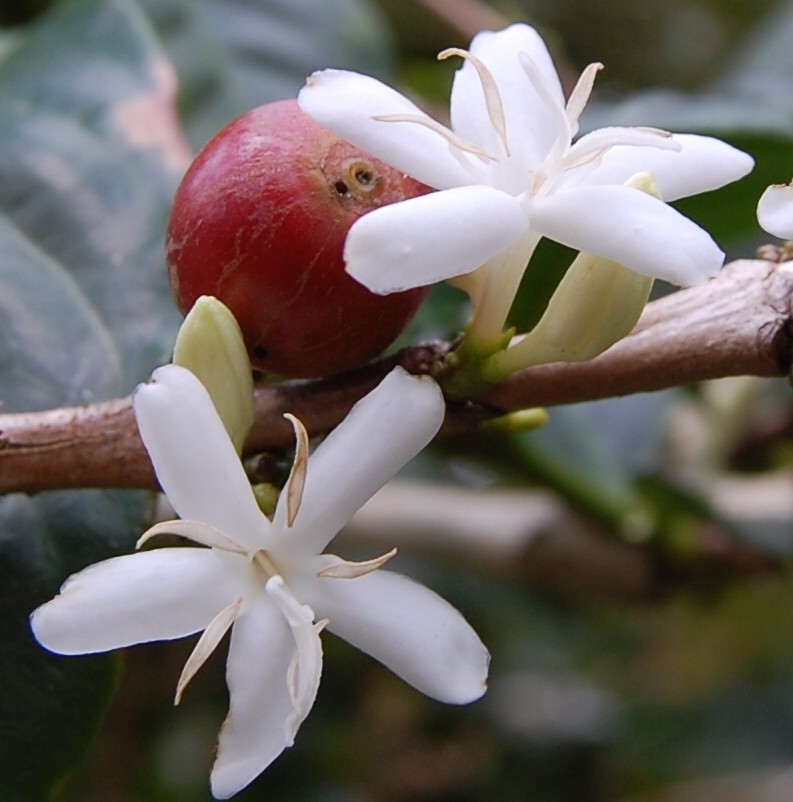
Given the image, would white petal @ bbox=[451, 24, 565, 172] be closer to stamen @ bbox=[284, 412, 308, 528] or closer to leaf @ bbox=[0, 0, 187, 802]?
stamen @ bbox=[284, 412, 308, 528]

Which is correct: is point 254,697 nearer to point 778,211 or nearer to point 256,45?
point 778,211

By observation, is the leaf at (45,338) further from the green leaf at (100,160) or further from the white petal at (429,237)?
the white petal at (429,237)

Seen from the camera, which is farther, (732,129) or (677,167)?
(732,129)

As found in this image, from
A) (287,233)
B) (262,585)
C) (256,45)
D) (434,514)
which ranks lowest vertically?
(434,514)

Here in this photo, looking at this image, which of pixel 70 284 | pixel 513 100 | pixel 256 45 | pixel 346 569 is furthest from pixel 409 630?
pixel 256 45

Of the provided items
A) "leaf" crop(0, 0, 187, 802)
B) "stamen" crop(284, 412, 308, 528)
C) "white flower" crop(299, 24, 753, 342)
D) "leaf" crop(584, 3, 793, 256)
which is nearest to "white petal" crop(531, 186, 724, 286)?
"white flower" crop(299, 24, 753, 342)

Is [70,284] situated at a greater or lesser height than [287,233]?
lesser

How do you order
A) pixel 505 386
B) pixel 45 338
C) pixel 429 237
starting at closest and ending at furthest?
pixel 429 237 < pixel 505 386 < pixel 45 338
